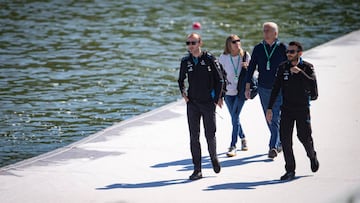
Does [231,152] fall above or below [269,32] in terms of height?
below

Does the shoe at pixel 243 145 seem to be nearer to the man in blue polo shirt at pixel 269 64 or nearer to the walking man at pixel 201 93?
the man in blue polo shirt at pixel 269 64

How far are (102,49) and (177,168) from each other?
45.5 feet

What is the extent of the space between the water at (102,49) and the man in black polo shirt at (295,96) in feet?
16.9

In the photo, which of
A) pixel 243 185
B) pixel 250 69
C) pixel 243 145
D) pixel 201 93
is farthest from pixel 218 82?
pixel 243 145

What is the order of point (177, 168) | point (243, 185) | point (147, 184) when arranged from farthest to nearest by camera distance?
point (177, 168) < point (147, 184) < point (243, 185)

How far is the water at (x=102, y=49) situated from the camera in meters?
18.6

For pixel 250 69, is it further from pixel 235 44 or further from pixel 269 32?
pixel 269 32

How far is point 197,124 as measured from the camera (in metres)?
12.7

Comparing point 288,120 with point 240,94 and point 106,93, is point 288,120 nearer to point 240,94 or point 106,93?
point 240,94

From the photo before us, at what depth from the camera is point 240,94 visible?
14.2m

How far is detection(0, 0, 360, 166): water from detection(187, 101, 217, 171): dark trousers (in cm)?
406

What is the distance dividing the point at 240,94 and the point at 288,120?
73.7 inches

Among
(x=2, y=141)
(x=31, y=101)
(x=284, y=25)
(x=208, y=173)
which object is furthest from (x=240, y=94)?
(x=284, y=25)

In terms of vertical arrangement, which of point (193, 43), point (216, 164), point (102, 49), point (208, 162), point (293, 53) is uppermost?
point (193, 43)
